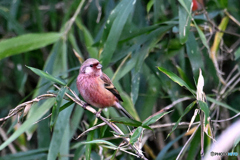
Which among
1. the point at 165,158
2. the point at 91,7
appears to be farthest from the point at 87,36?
the point at 165,158

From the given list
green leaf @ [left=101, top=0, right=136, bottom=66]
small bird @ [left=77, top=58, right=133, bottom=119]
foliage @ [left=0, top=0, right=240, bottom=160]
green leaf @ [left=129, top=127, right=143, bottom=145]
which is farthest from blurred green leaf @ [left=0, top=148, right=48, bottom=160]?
green leaf @ [left=129, top=127, right=143, bottom=145]

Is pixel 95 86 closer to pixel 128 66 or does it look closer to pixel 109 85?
pixel 109 85

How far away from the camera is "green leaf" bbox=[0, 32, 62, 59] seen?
2769 mm

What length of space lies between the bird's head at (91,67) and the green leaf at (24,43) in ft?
1.94

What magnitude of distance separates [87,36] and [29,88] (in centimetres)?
168

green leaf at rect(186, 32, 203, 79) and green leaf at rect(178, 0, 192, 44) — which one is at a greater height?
green leaf at rect(178, 0, 192, 44)

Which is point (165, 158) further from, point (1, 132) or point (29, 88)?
point (29, 88)

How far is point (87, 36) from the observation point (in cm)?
320

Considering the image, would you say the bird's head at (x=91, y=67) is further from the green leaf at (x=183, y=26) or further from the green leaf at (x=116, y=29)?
the green leaf at (x=183, y=26)

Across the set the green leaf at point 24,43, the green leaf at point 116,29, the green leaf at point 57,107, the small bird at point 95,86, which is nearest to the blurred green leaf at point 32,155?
the small bird at point 95,86

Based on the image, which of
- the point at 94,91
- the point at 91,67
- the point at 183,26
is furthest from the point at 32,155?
the point at 183,26

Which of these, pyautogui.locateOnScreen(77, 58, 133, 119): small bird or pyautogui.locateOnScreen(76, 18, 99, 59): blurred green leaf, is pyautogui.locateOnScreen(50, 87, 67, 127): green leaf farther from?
pyautogui.locateOnScreen(76, 18, 99, 59): blurred green leaf

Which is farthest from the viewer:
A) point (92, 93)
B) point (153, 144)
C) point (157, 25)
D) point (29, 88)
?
point (29, 88)

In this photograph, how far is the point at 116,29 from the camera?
264 cm
